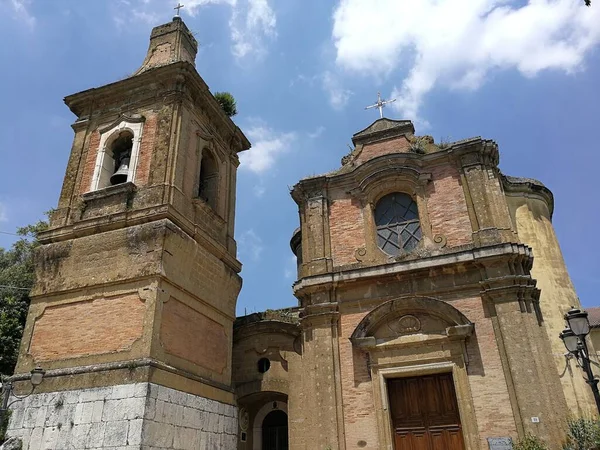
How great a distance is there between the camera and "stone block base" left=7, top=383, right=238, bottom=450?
9.57 meters

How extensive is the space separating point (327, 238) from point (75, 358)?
22.6 feet

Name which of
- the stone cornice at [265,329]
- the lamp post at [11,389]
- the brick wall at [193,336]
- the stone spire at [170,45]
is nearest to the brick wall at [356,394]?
the stone cornice at [265,329]

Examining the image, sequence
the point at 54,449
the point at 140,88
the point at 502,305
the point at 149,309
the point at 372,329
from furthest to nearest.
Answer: the point at 140,88
the point at 372,329
the point at 502,305
the point at 149,309
the point at 54,449

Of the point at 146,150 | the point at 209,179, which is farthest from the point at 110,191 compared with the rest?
the point at 209,179

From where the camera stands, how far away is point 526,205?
559 inches

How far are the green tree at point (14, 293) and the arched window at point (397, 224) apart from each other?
989 centimetres

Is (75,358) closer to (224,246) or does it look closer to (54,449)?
(54,449)

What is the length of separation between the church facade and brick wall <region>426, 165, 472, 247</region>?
0.05 metres

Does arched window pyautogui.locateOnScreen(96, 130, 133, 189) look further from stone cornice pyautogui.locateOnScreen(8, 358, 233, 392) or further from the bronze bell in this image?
stone cornice pyautogui.locateOnScreen(8, 358, 233, 392)

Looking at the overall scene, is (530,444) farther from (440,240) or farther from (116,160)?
(116,160)

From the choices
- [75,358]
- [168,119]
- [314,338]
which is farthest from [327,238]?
[75,358]

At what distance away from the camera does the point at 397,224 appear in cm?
1398

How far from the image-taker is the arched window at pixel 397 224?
13672mm

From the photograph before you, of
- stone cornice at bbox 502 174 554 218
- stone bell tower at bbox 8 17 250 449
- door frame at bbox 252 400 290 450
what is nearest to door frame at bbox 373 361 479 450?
door frame at bbox 252 400 290 450
